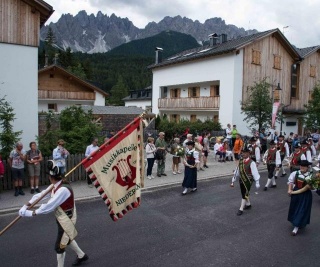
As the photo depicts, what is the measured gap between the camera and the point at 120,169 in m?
5.26

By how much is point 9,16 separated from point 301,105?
1098 inches

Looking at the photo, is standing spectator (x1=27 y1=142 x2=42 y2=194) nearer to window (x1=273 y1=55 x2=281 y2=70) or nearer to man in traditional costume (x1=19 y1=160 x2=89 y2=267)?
man in traditional costume (x1=19 y1=160 x2=89 y2=267)

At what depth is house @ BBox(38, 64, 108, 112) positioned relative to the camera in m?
33.3

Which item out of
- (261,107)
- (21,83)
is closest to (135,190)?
(21,83)

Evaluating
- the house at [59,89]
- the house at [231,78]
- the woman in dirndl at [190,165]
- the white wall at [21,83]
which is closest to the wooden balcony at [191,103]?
the house at [231,78]

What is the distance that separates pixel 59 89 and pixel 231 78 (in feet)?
63.4

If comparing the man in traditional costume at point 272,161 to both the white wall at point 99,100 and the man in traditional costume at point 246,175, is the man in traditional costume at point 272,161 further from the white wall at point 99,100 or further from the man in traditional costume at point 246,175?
the white wall at point 99,100

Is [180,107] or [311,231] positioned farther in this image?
[180,107]

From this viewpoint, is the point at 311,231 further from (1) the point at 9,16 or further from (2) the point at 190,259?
(1) the point at 9,16

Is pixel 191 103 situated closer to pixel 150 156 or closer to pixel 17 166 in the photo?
pixel 150 156

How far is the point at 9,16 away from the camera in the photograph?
45.3ft

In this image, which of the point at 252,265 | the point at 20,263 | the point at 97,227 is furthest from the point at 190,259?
the point at 20,263

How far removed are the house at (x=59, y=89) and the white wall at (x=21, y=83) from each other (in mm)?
18543

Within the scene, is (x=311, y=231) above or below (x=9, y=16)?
below
